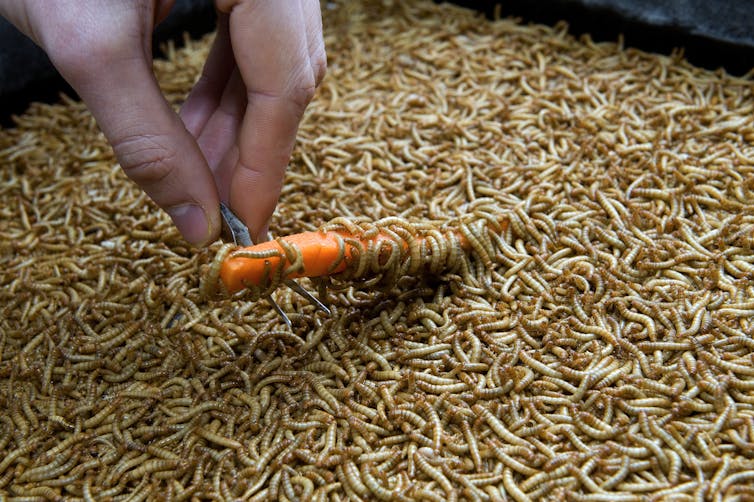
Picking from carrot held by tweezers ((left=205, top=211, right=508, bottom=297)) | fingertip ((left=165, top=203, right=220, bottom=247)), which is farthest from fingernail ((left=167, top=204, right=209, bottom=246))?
carrot held by tweezers ((left=205, top=211, right=508, bottom=297))

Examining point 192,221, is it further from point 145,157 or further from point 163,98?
point 163,98

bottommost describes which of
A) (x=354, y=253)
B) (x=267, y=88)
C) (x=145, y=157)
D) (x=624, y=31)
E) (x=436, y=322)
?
(x=436, y=322)

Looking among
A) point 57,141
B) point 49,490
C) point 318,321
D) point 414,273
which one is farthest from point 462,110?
point 49,490

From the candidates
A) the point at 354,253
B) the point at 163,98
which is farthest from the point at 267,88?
the point at 354,253

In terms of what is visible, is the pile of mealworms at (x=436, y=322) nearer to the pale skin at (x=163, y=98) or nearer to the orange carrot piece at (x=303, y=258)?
the orange carrot piece at (x=303, y=258)

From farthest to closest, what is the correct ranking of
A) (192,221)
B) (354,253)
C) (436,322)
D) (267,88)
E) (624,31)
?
(624,31) < (436,322) < (354,253) < (192,221) < (267,88)

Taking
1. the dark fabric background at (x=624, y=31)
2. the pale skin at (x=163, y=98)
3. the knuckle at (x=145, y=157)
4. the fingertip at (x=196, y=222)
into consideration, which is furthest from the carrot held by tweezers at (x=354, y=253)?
the dark fabric background at (x=624, y=31)

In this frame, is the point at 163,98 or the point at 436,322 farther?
the point at 436,322

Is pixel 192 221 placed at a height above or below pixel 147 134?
below

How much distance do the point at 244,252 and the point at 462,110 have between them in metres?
2.97

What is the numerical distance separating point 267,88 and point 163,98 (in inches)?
18.2

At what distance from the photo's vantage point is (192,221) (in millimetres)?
3289

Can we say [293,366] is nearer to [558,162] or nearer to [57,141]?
[558,162]

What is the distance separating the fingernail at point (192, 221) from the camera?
3238mm
